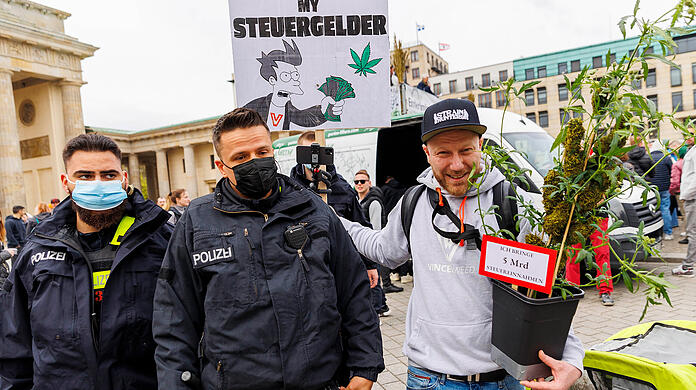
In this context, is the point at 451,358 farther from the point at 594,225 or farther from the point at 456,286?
the point at 594,225

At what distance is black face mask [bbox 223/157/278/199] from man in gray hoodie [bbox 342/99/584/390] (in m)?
0.70

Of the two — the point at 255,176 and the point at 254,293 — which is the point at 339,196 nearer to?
the point at 255,176

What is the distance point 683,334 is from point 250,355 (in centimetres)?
228

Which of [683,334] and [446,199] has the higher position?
[446,199]

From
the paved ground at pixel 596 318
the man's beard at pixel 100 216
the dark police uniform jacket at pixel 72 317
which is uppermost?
the man's beard at pixel 100 216

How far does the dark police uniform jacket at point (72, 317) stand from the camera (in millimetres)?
2014

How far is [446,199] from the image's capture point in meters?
1.98

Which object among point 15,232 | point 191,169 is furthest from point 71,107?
point 15,232

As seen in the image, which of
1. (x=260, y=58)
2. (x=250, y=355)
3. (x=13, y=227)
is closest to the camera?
(x=250, y=355)

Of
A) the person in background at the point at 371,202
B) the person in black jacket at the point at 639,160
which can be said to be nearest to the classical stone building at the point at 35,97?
the person in background at the point at 371,202

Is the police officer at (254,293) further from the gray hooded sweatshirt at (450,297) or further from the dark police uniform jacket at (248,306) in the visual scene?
the gray hooded sweatshirt at (450,297)

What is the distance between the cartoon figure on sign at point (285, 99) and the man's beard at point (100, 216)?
1.43 metres

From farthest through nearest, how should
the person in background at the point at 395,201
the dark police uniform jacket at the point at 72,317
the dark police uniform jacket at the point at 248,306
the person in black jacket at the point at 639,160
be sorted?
the person in black jacket at the point at 639,160 → the person in background at the point at 395,201 → the dark police uniform jacket at the point at 72,317 → the dark police uniform jacket at the point at 248,306

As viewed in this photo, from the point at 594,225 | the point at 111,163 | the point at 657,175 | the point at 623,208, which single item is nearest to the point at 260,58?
the point at 111,163
